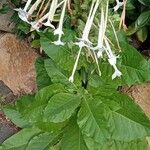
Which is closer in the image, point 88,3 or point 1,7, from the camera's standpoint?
point 88,3

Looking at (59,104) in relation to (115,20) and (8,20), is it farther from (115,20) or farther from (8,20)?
(8,20)

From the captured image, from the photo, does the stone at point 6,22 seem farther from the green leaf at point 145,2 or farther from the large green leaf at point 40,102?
the green leaf at point 145,2

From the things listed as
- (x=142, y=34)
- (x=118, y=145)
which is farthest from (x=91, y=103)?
(x=142, y=34)

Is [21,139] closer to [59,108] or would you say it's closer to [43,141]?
[43,141]

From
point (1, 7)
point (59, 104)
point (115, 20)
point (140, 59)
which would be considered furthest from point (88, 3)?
point (1, 7)

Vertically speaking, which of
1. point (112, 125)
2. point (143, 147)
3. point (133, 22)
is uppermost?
point (133, 22)

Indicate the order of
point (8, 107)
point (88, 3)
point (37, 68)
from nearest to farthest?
1. point (88, 3)
2. point (37, 68)
3. point (8, 107)
